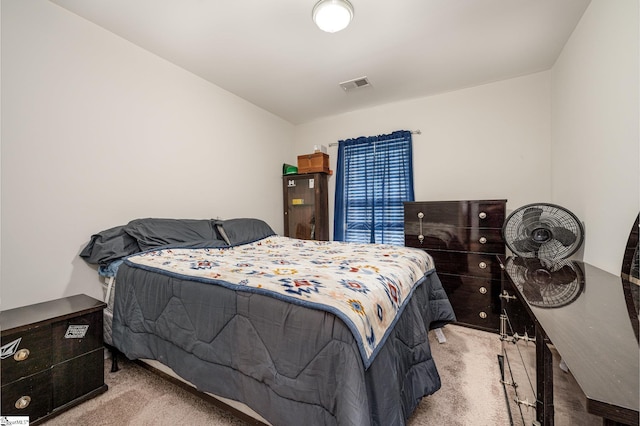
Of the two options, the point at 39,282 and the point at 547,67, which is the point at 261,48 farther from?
the point at 547,67

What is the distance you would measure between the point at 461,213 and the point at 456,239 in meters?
0.27

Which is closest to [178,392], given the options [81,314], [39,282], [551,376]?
[81,314]

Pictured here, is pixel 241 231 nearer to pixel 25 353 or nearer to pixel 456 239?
pixel 25 353

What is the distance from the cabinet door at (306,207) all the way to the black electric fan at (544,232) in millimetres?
2314

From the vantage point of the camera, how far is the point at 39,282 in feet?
5.76

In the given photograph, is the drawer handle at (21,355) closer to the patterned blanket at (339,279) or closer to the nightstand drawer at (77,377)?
the nightstand drawer at (77,377)

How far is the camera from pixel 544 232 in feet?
5.66

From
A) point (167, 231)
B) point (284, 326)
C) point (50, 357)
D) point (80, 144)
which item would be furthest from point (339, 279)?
point (80, 144)

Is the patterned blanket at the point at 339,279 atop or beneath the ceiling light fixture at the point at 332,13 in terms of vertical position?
beneath

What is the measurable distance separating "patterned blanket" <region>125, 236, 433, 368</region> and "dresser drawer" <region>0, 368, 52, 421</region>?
2.29ft

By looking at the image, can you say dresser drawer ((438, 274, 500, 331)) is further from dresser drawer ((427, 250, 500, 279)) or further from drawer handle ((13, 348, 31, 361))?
drawer handle ((13, 348, 31, 361))

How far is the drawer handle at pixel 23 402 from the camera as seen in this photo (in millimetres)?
1302

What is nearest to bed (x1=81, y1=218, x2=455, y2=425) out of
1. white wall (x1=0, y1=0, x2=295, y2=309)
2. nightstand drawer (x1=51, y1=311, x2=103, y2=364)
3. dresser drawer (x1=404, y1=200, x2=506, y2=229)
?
nightstand drawer (x1=51, y1=311, x2=103, y2=364)

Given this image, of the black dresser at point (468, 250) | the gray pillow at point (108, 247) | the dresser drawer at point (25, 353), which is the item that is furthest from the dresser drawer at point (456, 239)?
the dresser drawer at point (25, 353)
